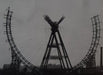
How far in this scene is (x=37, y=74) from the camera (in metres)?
36.8

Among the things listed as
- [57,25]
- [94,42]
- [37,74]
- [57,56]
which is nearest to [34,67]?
[37,74]

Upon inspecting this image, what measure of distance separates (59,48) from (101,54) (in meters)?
9.02

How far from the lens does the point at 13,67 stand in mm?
39781

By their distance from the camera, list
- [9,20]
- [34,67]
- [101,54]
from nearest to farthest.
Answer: [34,67], [9,20], [101,54]

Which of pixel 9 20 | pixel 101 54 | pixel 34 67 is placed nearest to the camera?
pixel 34 67

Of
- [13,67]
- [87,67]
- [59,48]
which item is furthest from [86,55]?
[13,67]

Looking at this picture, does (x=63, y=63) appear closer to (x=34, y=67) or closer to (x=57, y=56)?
(x=57, y=56)

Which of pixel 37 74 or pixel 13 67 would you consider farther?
pixel 13 67

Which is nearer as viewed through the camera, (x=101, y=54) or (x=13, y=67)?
(x=13, y=67)

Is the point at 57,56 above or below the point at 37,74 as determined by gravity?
above

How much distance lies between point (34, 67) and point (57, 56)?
3596 millimetres

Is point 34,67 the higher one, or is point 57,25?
point 57,25

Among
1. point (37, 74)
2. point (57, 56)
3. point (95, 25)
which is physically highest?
point (95, 25)

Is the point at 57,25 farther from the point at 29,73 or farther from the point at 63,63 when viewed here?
the point at 29,73
